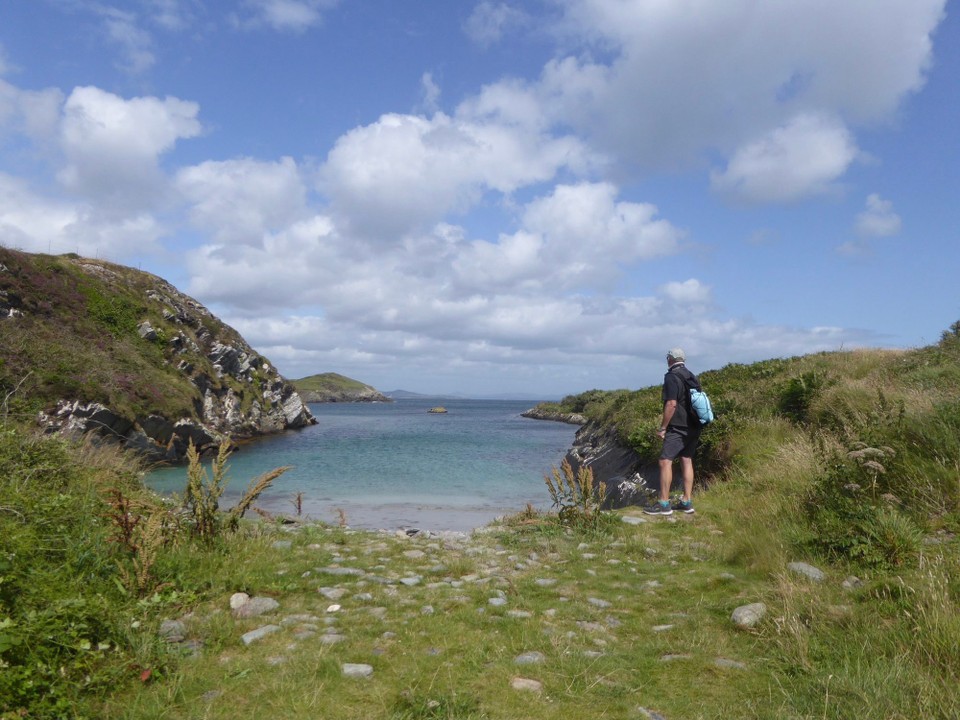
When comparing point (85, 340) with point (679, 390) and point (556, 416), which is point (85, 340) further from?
point (556, 416)

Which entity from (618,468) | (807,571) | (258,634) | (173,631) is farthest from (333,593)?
(618,468)

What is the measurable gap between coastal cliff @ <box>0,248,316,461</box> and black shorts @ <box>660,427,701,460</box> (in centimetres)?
1209

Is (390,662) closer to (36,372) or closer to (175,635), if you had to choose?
(175,635)

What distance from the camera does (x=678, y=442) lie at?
35.1 ft

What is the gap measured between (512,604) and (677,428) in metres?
6.44

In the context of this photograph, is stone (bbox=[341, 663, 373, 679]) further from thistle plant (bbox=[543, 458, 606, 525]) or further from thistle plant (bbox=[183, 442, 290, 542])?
thistle plant (bbox=[543, 458, 606, 525])

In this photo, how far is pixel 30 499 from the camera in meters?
5.84

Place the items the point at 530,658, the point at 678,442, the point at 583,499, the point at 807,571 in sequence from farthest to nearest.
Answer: the point at 678,442, the point at 583,499, the point at 807,571, the point at 530,658

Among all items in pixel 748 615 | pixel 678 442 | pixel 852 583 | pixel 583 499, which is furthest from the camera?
pixel 678 442

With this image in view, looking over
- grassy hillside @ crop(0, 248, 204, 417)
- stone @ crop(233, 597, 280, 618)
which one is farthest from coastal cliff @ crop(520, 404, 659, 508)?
grassy hillside @ crop(0, 248, 204, 417)

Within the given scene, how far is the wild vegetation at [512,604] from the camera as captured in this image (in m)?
3.53

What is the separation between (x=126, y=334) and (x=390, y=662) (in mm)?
45599

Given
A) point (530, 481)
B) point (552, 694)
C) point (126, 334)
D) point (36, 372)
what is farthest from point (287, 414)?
point (552, 694)

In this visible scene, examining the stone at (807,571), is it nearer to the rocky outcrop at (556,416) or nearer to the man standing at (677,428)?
the man standing at (677,428)
